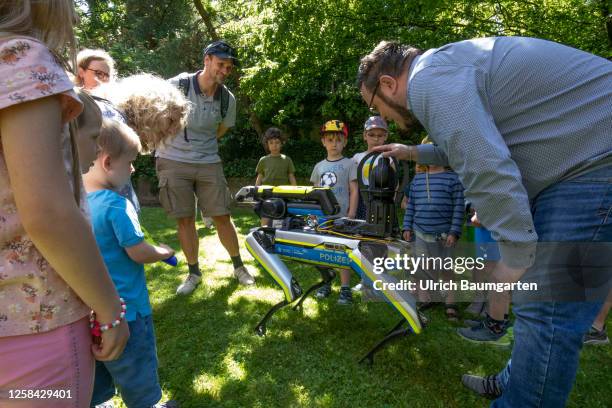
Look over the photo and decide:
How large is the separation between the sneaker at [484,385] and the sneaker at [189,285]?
261 cm

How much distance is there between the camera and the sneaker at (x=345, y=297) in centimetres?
365

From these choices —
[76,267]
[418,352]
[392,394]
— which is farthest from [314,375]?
[76,267]

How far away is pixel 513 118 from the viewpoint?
5.03 ft

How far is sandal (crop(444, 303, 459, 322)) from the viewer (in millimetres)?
3418

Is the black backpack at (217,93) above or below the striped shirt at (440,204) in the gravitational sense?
above

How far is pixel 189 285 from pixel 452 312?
2.46 meters

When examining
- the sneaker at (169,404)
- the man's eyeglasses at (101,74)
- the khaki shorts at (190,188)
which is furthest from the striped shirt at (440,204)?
the man's eyeglasses at (101,74)

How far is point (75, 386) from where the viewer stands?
96 cm

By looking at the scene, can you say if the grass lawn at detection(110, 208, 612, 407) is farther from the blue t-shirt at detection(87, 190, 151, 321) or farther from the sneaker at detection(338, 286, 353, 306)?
the blue t-shirt at detection(87, 190, 151, 321)

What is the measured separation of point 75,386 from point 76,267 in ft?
1.03

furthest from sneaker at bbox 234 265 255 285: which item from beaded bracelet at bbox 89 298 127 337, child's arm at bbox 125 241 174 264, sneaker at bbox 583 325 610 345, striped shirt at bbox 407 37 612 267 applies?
beaded bracelet at bbox 89 298 127 337

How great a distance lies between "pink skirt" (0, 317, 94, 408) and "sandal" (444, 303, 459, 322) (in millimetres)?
3057

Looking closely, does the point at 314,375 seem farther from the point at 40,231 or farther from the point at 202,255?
the point at 202,255

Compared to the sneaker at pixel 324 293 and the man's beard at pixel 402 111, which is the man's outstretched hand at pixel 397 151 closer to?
the man's beard at pixel 402 111
